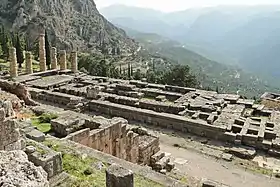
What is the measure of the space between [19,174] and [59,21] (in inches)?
4474

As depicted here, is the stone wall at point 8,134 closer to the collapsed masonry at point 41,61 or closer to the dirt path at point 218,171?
the dirt path at point 218,171

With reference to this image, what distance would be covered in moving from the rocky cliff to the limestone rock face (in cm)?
8277

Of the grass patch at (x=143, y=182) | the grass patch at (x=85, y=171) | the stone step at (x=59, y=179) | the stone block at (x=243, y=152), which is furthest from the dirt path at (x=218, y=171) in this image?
the stone step at (x=59, y=179)

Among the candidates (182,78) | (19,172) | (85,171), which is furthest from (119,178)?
(182,78)

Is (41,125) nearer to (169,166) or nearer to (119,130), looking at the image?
(119,130)

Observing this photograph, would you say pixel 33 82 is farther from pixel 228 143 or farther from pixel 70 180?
pixel 70 180

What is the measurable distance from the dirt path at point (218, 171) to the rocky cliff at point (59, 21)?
7569 centimetres

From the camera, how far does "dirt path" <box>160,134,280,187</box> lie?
40.0 feet

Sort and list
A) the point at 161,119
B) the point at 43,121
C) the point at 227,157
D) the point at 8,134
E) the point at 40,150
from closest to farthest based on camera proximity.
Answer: the point at 8,134
the point at 40,150
the point at 43,121
the point at 227,157
the point at 161,119

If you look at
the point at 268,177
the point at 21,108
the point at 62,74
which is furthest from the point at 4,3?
the point at 268,177

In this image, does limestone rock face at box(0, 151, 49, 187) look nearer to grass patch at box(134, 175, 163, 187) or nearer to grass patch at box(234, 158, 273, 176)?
grass patch at box(134, 175, 163, 187)

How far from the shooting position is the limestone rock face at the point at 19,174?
4.40 m

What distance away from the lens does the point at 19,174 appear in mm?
4645

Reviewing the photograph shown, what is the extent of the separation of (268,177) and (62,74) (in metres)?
22.9
